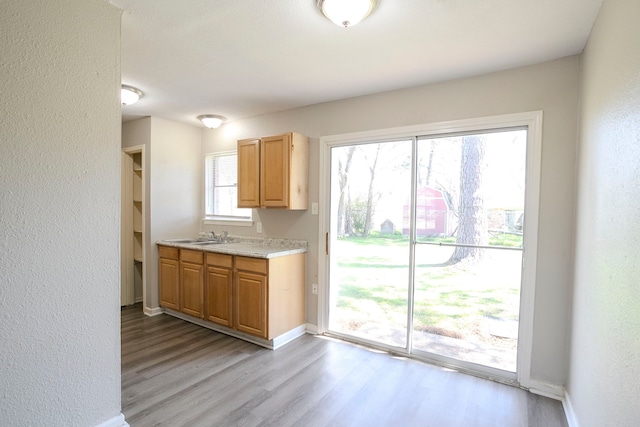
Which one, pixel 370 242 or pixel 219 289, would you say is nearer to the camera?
pixel 370 242


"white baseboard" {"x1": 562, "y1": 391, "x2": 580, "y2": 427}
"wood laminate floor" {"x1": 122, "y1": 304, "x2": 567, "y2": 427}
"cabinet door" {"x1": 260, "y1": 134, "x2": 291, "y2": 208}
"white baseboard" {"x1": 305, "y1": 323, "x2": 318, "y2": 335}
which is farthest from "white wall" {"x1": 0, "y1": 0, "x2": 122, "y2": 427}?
"white baseboard" {"x1": 562, "y1": 391, "x2": 580, "y2": 427}

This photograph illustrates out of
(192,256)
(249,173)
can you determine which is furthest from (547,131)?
(192,256)

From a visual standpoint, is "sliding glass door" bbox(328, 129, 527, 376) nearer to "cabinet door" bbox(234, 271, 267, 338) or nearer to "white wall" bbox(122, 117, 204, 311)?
"cabinet door" bbox(234, 271, 267, 338)

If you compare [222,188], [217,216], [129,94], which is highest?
[129,94]

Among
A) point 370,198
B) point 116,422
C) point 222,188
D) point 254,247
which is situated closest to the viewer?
point 116,422

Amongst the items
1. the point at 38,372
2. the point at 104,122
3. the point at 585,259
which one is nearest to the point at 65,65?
Result: the point at 104,122

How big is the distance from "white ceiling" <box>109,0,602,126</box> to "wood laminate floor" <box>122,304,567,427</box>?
2.48 meters

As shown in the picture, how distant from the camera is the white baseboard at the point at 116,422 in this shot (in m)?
1.76

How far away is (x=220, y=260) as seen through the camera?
3.33m

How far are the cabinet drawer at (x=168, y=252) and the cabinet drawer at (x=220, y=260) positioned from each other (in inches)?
23.8

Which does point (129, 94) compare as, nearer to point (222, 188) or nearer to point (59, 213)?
point (222, 188)

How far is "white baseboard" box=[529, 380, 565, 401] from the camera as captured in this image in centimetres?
224

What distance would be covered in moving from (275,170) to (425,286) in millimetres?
1919

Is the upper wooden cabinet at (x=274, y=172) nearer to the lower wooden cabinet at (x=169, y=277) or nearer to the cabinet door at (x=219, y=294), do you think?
the cabinet door at (x=219, y=294)
